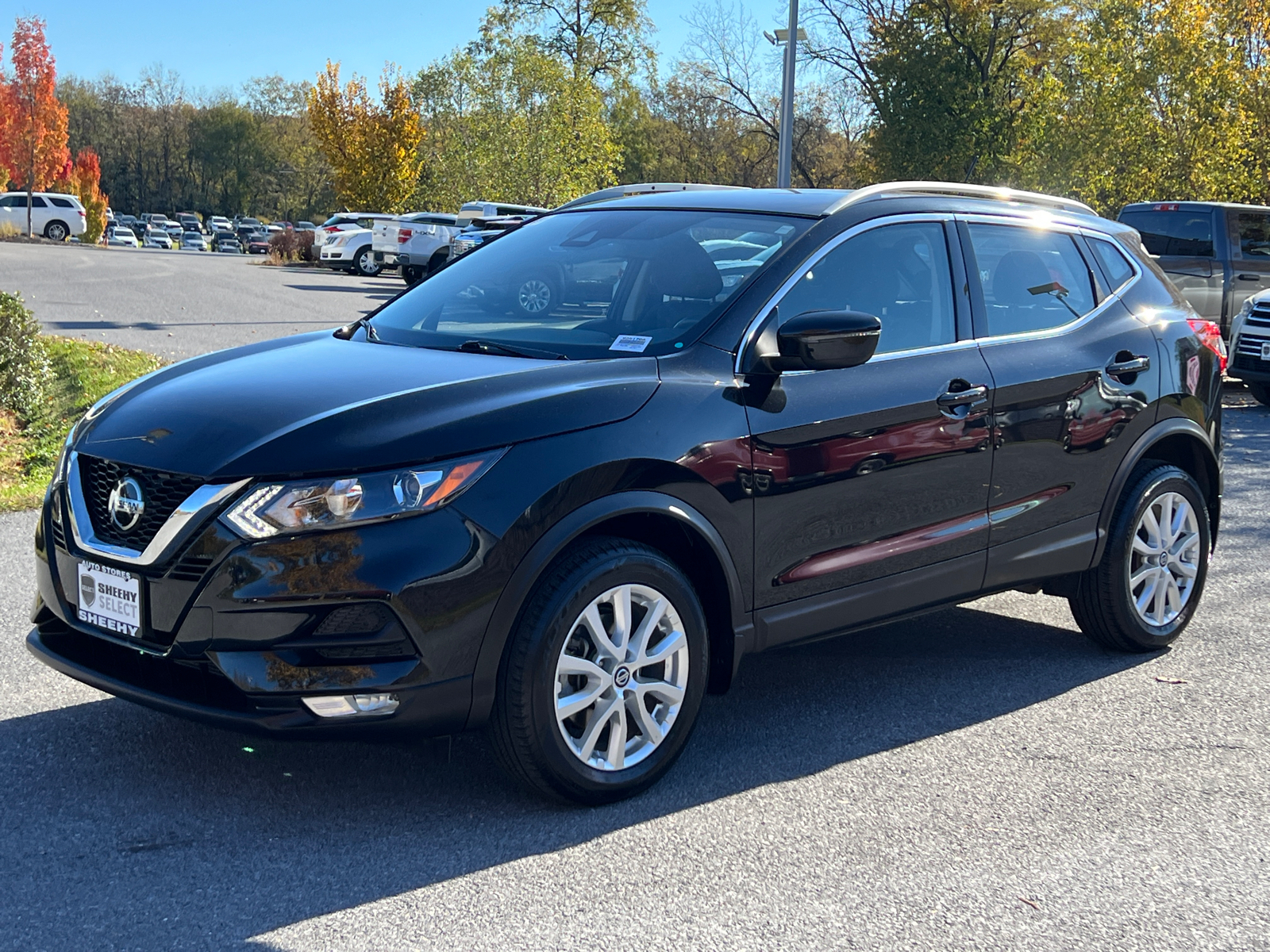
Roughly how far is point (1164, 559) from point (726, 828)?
107 inches

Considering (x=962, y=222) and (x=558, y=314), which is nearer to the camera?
(x=558, y=314)

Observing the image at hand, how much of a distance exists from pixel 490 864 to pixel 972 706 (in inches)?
83.6

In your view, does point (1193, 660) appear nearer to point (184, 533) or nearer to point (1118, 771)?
point (1118, 771)

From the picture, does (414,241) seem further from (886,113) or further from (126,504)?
(126,504)

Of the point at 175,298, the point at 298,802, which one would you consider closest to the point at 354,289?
the point at 175,298

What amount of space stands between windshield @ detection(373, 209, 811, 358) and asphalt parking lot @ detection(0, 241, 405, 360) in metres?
8.64

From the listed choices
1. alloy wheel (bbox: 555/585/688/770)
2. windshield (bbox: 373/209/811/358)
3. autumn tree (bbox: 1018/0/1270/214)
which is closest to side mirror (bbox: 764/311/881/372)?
windshield (bbox: 373/209/811/358)

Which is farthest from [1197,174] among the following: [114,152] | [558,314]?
[114,152]

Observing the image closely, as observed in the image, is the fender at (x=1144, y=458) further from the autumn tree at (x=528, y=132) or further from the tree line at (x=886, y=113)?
the autumn tree at (x=528, y=132)

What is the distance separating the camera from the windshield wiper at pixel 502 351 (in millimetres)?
4141

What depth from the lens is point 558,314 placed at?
14.7 ft

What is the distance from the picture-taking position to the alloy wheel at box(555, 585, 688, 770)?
3.72 meters

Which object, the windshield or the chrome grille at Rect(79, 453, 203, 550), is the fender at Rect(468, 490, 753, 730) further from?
the chrome grille at Rect(79, 453, 203, 550)

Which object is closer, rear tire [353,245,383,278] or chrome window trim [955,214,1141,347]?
chrome window trim [955,214,1141,347]
